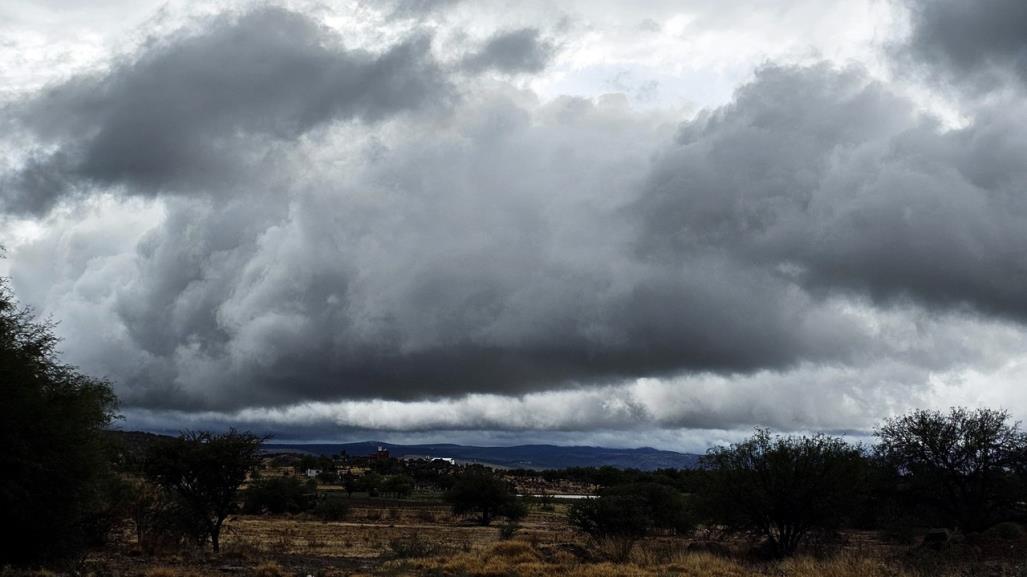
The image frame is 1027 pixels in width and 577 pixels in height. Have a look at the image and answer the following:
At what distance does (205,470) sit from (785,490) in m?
29.0

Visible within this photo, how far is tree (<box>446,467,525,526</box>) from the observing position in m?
83.1

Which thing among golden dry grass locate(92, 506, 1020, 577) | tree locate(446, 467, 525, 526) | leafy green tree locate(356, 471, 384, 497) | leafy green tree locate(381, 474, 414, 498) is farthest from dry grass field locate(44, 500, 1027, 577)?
leafy green tree locate(356, 471, 384, 497)

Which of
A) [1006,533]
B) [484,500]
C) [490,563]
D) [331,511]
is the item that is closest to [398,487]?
[331,511]

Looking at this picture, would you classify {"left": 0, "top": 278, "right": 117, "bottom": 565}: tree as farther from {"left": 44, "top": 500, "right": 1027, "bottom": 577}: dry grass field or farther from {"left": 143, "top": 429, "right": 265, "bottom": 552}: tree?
{"left": 143, "top": 429, "right": 265, "bottom": 552}: tree

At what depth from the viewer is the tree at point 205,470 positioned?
41.1 meters

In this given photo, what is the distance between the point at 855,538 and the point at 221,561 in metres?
44.3

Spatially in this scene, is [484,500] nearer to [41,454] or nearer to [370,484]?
[370,484]

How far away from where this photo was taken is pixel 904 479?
198 feet

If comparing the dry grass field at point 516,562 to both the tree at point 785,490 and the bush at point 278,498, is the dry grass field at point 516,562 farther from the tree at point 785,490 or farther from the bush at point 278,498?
the bush at point 278,498

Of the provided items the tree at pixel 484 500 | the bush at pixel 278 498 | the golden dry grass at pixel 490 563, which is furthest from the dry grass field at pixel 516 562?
the tree at pixel 484 500

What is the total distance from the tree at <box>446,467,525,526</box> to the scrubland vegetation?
5.43 metres

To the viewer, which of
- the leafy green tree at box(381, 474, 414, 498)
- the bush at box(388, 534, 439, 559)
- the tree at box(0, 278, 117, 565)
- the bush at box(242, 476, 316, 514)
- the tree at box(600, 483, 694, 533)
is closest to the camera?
the tree at box(0, 278, 117, 565)

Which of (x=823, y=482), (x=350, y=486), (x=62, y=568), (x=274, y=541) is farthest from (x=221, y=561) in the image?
(x=350, y=486)

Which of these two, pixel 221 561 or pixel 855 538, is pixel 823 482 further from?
pixel 221 561
